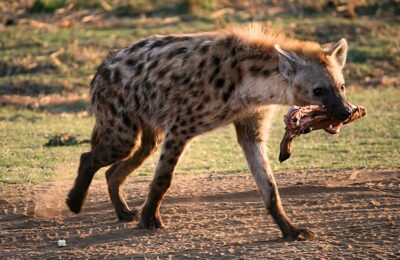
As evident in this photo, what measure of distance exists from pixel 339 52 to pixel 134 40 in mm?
7612

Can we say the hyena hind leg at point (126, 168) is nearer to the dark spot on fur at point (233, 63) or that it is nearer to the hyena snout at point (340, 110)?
the dark spot on fur at point (233, 63)

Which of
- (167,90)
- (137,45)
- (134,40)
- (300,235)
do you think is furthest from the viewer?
(134,40)

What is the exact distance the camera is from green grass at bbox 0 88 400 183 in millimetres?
7273

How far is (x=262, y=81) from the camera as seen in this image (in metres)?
5.33

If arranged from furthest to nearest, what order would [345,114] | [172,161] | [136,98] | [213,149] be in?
1. [213,149]
2. [136,98]
3. [172,161]
4. [345,114]

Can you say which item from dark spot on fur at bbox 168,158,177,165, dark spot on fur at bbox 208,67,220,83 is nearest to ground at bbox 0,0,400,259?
dark spot on fur at bbox 168,158,177,165

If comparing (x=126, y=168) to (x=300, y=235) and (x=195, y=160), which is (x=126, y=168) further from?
(x=195, y=160)

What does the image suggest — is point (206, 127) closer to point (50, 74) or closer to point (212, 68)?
point (212, 68)

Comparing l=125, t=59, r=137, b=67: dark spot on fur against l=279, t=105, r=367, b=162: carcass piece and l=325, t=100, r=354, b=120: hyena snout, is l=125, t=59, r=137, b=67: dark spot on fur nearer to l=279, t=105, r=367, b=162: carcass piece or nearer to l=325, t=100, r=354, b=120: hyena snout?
l=279, t=105, r=367, b=162: carcass piece

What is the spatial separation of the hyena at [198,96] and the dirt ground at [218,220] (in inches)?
7.2

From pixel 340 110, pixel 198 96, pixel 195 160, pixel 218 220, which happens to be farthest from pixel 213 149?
pixel 340 110

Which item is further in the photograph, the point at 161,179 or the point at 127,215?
the point at 127,215

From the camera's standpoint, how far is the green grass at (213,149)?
7273 millimetres

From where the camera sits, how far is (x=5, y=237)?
5176mm
